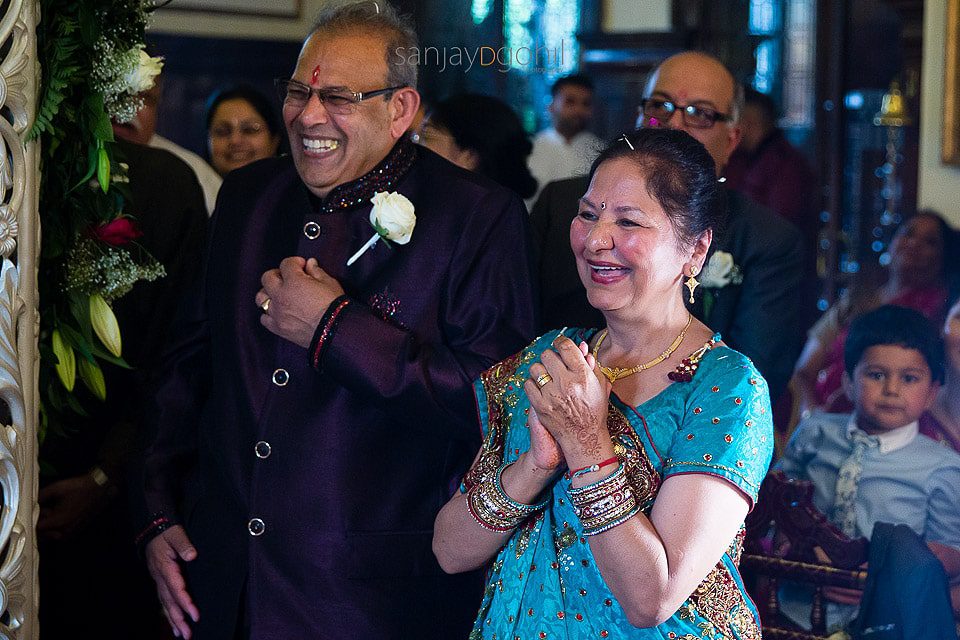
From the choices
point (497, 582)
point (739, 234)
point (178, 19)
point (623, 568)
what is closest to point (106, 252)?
point (497, 582)

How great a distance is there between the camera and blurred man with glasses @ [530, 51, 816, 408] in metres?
2.86

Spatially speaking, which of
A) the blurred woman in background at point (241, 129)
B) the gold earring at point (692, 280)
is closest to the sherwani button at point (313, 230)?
the gold earring at point (692, 280)

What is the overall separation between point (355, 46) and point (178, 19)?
4690 millimetres

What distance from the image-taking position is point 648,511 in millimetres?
1712

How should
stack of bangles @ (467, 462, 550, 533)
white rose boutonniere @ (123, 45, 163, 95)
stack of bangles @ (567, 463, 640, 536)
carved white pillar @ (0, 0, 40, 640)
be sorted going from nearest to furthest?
stack of bangles @ (567, 463, 640, 536)
stack of bangles @ (467, 462, 550, 533)
carved white pillar @ (0, 0, 40, 640)
white rose boutonniere @ (123, 45, 163, 95)

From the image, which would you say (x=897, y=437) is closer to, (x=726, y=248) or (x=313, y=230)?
(x=726, y=248)

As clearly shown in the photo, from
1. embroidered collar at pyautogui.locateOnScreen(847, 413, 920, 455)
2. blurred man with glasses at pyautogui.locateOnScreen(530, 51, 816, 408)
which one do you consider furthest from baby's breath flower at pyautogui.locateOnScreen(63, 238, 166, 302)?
embroidered collar at pyautogui.locateOnScreen(847, 413, 920, 455)

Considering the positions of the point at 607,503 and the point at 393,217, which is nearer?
the point at 607,503

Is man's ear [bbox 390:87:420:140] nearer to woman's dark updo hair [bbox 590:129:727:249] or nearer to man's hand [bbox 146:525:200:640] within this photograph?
woman's dark updo hair [bbox 590:129:727:249]

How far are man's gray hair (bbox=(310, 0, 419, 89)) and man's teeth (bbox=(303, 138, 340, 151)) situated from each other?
→ 157 millimetres

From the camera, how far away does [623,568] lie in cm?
163

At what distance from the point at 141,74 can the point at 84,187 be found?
0.24 meters

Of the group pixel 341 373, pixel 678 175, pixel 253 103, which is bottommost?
pixel 341 373

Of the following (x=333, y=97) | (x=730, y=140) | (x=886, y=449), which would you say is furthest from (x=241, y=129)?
(x=886, y=449)
